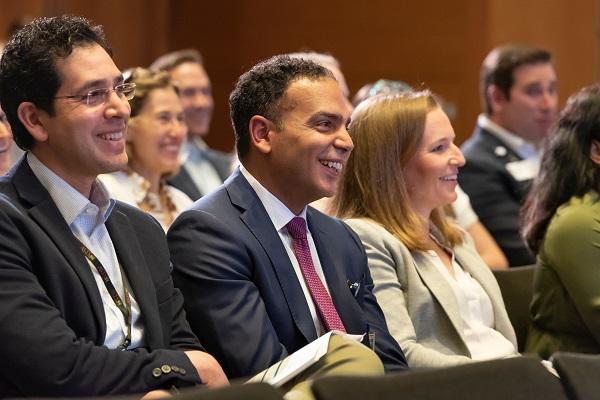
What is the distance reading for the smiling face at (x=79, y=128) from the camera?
2.64 metres

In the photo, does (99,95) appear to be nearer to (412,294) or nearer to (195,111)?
(412,294)

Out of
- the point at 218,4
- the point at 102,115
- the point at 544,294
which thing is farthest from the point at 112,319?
the point at 218,4

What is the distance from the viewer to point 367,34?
7656 mm

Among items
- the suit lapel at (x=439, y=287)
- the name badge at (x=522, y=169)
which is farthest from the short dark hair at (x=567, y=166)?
the name badge at (x=522, y=169)

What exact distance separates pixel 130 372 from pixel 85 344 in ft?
0.39

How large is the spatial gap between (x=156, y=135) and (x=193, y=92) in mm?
1469

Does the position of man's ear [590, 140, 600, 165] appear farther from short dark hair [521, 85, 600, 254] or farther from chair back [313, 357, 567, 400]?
chair back [313, 357, 567, 400]

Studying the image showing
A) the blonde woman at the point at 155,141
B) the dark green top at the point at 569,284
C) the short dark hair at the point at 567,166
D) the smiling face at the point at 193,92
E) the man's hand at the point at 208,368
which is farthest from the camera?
the smiling face at the point at 193,92

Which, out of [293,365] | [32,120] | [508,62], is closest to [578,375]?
[293,365]

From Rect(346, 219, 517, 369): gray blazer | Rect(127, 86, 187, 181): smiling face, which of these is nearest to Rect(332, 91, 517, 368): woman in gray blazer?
Rect(346, 219, 517, 369): gray blazer

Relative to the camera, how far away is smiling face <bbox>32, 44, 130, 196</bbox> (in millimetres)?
2645

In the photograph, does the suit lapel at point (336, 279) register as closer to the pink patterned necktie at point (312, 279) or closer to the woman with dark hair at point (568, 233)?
the pink patterned necktie at point (312, 279)

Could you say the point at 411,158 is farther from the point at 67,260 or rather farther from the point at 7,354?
the point at 7,354

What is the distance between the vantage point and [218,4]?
26.1 ft
